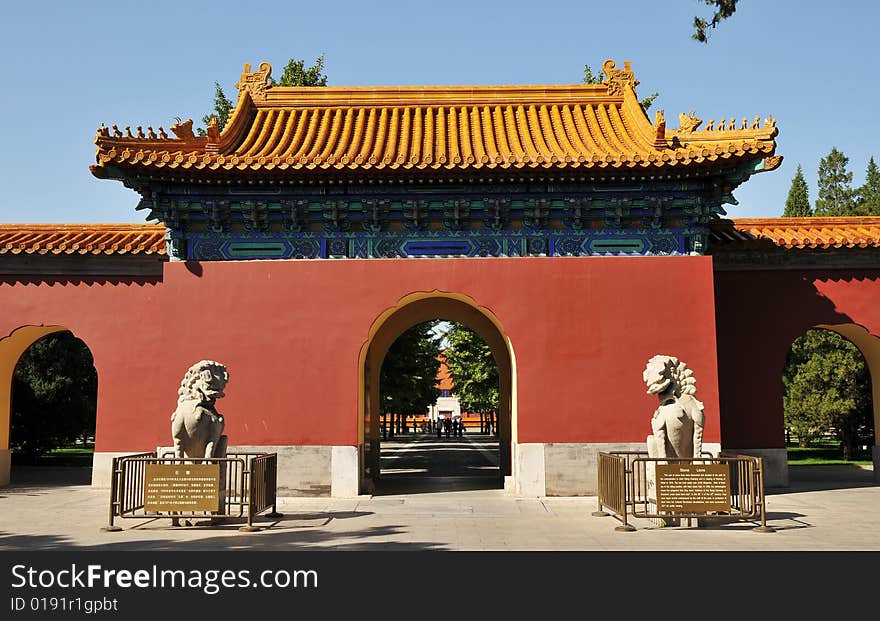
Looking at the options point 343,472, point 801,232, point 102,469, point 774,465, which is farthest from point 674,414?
point 102,469

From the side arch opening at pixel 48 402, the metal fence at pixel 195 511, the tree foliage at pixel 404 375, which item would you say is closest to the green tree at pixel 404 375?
the tree foliage at pixel 404 375

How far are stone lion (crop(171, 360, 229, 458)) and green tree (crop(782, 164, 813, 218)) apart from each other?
28.1 meters

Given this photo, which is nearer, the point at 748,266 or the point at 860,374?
the point at 748,266

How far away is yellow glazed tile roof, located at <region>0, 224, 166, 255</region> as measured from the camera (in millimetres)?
11891

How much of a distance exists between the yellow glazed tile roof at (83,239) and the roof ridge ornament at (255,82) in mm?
2927

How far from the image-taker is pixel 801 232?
12.4 meters

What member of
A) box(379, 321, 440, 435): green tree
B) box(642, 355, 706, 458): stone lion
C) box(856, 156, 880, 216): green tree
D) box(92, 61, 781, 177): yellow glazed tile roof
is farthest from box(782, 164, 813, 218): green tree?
box(642, 355, 706, 458): stone lion

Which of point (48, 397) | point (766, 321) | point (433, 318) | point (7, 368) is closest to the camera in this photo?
point (766, 321)

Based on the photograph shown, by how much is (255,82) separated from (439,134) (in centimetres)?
375

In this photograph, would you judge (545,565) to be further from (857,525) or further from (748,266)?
(748,266)

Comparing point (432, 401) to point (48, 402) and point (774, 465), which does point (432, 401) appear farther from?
point (774, 465)

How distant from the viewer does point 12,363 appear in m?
13.3

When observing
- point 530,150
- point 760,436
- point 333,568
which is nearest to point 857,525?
point 760,436

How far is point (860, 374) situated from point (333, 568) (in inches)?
748
